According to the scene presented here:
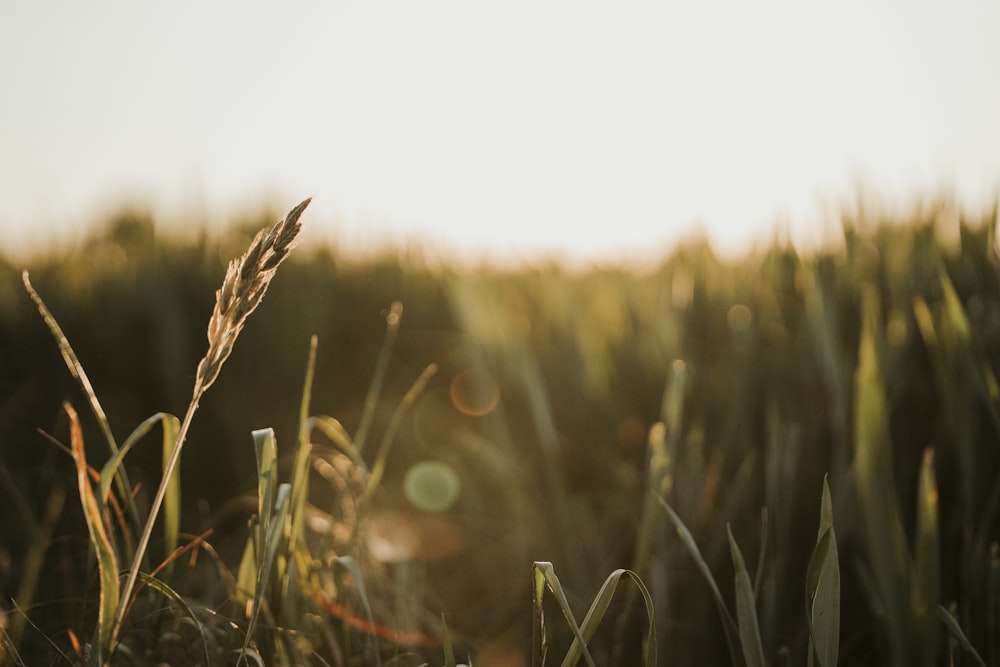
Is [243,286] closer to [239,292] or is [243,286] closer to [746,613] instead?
[239,292]

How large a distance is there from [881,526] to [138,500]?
0.91 metres

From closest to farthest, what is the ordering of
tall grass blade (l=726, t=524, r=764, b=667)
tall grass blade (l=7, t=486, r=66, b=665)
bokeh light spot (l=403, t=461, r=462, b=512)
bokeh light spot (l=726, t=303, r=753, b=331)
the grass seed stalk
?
the grass seed stalk → tall grass blade (l=726, t=524, r=764, b=667) → tall grass blade (l=7, t=486, r=66, b=665) → bokeh light spot (l=726, t=303, r=753, b=331) → bokeh light spot (l=403, t=461, r=462, b=512)

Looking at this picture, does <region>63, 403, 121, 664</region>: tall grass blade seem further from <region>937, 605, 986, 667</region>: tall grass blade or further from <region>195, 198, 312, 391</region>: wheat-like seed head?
<region>937, 605, 986, 667</region>: tall grass blade

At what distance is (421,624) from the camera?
33.9 inches

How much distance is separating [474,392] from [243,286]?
886mm

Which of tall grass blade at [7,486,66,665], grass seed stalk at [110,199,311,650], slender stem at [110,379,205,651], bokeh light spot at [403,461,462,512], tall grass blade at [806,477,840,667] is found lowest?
bokeh light spot at [403,461,462,512]

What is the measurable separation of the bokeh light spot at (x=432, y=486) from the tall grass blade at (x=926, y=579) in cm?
70

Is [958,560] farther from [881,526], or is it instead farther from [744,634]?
[744,634]

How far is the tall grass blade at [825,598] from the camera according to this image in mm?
479

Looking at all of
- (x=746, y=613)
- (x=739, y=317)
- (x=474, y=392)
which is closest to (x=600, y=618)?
(x=746, y=613)

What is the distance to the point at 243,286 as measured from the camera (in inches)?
16.0

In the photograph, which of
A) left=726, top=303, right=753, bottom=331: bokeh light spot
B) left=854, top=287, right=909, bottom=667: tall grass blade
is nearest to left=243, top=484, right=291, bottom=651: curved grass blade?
left=854, top=287, right=909, bottom=667: tall grass blade

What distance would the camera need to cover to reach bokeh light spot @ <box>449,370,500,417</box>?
3.98 ft

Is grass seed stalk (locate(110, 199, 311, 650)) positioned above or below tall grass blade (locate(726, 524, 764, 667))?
above
